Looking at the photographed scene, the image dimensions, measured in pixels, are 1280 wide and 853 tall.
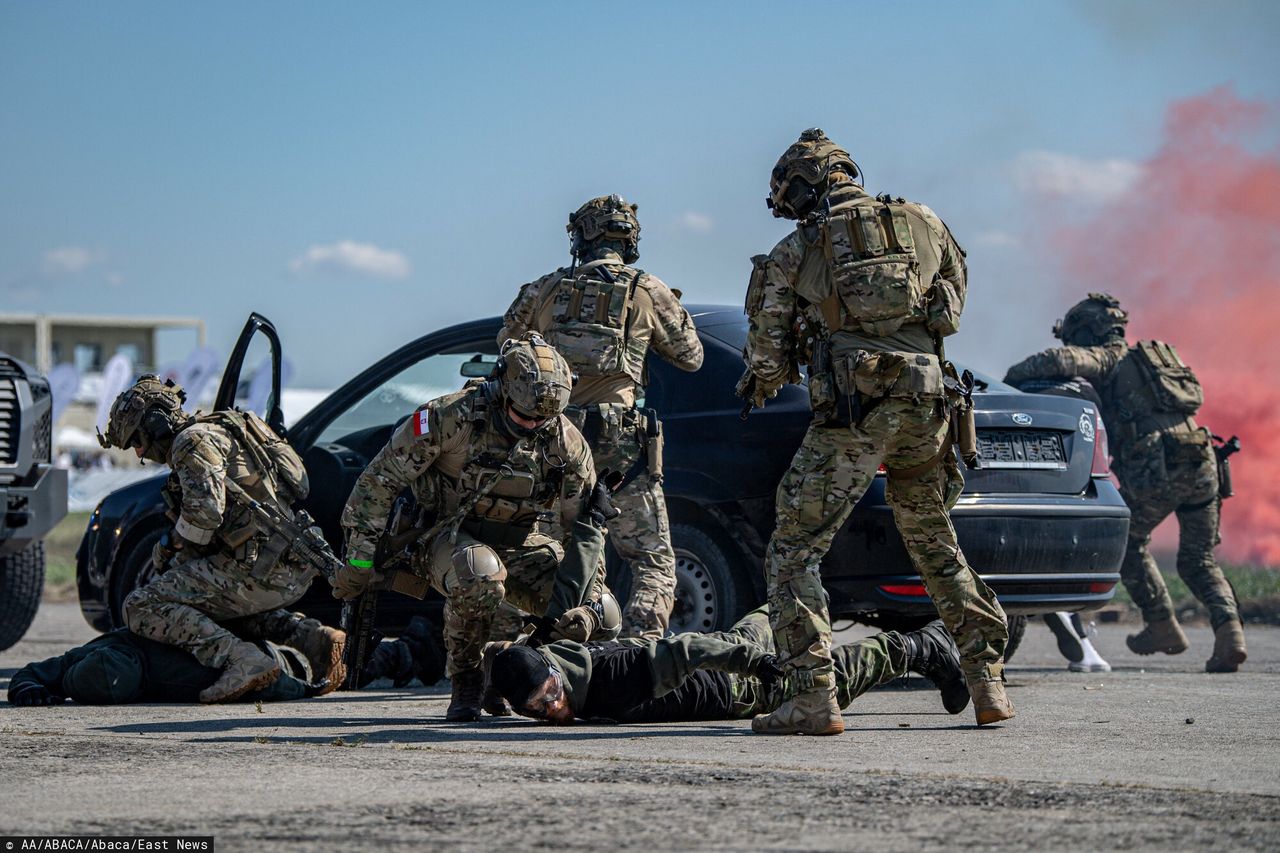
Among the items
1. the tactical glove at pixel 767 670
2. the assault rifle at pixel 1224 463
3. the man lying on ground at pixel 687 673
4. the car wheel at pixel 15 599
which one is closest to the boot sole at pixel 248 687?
the man lying on ground at pixel 687 673

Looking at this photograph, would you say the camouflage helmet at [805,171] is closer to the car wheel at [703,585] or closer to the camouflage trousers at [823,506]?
the camouflage trousers at [823,506]

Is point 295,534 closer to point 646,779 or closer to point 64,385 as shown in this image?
point 646,779

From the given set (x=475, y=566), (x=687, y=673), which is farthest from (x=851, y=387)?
(x=475, y=566)

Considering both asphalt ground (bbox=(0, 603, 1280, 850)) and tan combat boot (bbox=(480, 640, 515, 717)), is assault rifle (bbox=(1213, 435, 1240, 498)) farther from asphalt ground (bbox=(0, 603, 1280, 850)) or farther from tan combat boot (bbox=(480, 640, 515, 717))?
tan combat boot (bbox=(480, 640, 515, 717))

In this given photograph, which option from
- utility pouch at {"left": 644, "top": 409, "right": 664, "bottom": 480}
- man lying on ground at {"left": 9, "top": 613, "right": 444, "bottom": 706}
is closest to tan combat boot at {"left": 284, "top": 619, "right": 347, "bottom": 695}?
man lying on ground at {"left": 9, "top": 613, "right": 444, "bottom": 706}

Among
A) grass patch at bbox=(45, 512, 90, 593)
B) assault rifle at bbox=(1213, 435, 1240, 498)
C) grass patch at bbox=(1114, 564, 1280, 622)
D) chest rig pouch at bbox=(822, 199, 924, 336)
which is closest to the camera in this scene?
chest rig pouch at bbox=(822, 199, 924, 336)

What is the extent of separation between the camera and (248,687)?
707 centimetres

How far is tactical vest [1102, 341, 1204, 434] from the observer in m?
10.3

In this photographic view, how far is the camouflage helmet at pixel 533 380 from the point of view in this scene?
6.16m

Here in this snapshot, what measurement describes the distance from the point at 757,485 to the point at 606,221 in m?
1.33

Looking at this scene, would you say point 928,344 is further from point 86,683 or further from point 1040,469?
point 86,683

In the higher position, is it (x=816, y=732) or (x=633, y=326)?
(x=633, y=326)

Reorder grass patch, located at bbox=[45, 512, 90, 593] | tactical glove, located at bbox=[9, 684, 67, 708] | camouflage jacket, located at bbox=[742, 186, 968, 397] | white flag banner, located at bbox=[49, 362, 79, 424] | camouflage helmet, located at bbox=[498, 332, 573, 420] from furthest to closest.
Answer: white flag banner, located at bbox=[49, 362, 79, 424] < grass patch, located at bbox=[45, 512, 90, 593] < tactical glove, located at bbox=[9, 684, 67, 708] < camouflage helmet, located at bbox=[498, 332, 573, 420] < camouflage jacket, located at bbox=[742, 186, 968, 397]

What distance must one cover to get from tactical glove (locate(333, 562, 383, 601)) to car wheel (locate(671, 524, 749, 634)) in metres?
1.76
